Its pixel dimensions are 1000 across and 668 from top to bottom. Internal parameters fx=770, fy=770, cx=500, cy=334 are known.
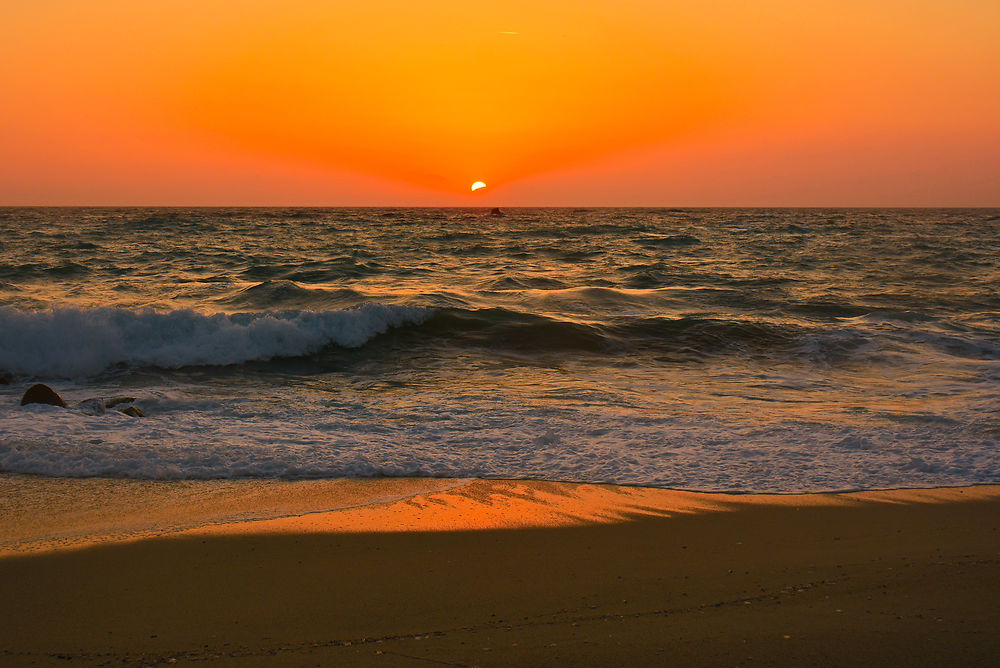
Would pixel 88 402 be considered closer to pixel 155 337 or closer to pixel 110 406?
pixel 110 406

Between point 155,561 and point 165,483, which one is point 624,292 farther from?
point 155,561

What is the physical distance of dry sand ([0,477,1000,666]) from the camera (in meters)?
3.20

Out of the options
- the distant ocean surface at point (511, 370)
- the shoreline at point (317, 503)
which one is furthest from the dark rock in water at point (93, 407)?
the shoreline at point (317, 503)

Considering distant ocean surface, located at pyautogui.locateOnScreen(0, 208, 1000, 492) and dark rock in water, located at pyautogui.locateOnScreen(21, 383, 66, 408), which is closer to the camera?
distant ocean surface, located at pyautogui.locateOnScreen(0, 208, 1000, 492)

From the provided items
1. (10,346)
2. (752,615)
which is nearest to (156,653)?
(752,615)

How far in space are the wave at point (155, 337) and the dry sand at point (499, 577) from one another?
625cm

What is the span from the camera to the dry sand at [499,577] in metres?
3.20

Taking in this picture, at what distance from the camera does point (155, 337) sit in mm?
12492

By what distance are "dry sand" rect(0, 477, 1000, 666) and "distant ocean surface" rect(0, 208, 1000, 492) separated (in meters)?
0.66

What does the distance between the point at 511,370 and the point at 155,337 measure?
5.95 meters

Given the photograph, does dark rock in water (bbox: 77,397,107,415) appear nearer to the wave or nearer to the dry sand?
the dry sand

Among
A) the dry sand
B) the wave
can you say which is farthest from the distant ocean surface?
the dry sand

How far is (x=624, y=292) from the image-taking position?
19625 millimetres

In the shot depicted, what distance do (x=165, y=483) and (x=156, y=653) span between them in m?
2.81
